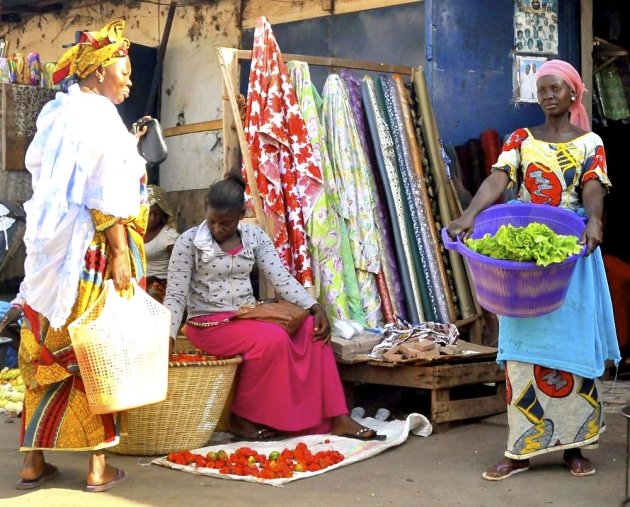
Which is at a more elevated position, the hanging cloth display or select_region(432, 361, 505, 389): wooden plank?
the hanging cloth display

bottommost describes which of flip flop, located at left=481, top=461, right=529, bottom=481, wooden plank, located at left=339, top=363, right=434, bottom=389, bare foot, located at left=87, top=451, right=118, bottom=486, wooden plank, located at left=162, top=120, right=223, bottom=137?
flip flop, located at left=481, top=461, right=529, bottom=481

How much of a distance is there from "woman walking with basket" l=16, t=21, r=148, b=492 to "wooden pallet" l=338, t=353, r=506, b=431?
5.80ft

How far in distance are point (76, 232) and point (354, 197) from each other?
8.02ft

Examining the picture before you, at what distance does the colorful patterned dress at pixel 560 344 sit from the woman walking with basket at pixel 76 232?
1727 millimetres

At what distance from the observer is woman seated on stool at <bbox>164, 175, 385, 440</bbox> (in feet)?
18.5

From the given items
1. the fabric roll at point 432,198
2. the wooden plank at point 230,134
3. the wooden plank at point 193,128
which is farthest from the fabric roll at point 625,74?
the wooden plank at point 193,128

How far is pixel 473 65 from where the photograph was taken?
7.26 metres

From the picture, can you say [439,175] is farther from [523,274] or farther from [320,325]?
[523,274]

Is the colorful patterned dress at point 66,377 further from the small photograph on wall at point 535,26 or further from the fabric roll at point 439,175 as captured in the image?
the small photograph on wall at point 535,26

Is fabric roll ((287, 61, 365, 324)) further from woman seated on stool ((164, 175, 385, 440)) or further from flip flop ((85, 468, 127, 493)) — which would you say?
flip flop ((85, 468, 127, 493))

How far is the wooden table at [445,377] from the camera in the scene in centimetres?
584

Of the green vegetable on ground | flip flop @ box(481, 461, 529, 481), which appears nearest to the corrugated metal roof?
the green vegetable on ground

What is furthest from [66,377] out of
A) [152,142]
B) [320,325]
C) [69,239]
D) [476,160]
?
[476,160]

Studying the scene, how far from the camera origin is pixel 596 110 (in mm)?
7859
